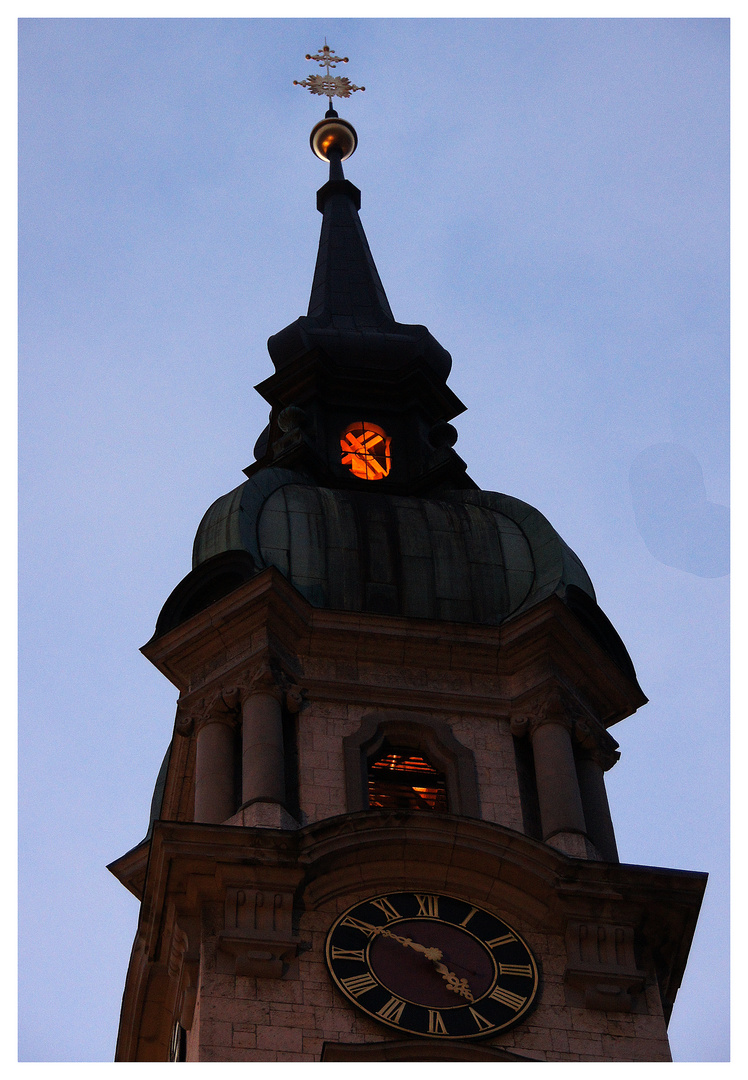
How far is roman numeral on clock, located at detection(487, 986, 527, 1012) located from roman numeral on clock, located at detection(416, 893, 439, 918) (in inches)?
54.5

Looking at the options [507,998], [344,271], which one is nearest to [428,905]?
[507,998]

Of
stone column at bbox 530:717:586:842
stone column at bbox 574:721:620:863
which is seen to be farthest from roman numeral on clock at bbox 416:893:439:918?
stone column at bbox 574:721:620:863

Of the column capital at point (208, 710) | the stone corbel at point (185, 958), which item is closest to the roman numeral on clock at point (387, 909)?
the stone corbel at point (185, 958)

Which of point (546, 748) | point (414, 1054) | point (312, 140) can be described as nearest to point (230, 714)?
point (546, 748)

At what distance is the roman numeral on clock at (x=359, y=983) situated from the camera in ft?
93.8

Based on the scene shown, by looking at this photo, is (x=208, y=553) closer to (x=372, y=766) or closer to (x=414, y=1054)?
(x=372, y=766)

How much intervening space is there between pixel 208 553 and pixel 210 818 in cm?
549

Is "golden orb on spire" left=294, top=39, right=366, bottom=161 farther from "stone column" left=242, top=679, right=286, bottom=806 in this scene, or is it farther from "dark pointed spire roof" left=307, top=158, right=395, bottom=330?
"stone column" left=242, top=679, right=286, bottom=806

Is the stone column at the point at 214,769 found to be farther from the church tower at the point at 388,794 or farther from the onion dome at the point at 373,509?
the onion dome at the point at 373,509

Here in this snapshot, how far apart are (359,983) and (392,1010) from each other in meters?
0.55

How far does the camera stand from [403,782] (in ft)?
108

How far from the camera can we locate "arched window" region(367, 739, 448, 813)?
32.6m

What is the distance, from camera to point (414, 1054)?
27.6 metres

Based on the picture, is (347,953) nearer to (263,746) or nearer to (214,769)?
(263,746)
